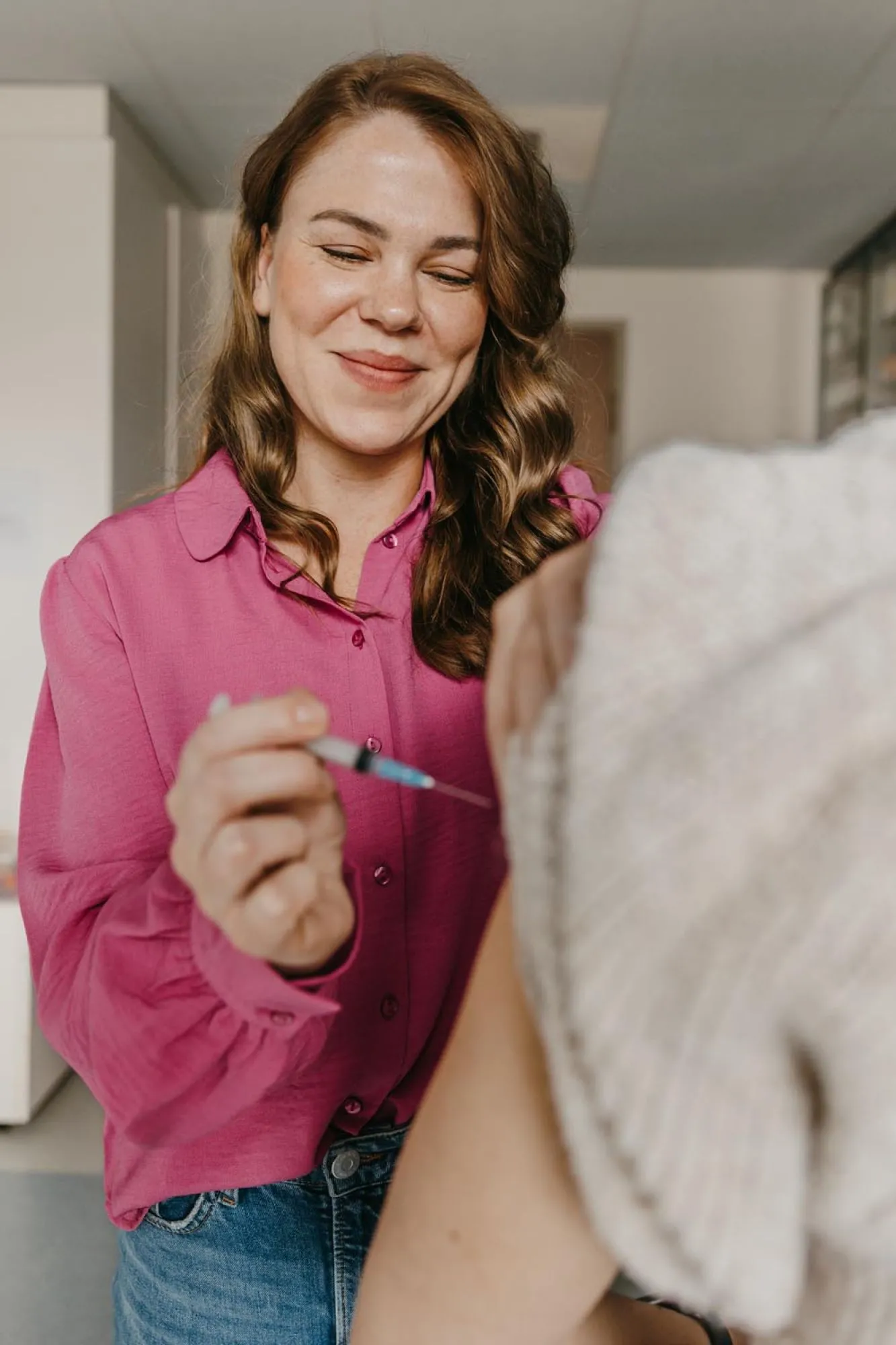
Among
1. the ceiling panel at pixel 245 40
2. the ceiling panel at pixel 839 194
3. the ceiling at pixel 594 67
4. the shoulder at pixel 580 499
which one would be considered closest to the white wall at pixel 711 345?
the ceiling panel at pixel 839 194

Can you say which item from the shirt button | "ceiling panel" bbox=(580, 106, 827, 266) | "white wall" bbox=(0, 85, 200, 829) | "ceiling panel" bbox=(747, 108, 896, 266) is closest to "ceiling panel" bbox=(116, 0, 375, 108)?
"white wall" bbox=(0, 85, 200, 829)

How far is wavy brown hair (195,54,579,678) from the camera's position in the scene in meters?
1.05

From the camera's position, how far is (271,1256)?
967mm

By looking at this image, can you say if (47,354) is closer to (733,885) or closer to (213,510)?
(213,510)

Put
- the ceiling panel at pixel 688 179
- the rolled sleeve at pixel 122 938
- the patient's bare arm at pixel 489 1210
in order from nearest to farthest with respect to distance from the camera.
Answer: the patient's bare arm at pixel 489 1210 < the rolled sleeve at pixel 122 938 < the ceiling panel at pixel 688 179

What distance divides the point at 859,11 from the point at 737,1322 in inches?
139

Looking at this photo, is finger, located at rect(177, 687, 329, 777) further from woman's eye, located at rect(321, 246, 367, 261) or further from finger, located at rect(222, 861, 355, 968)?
woman's eye, located at rect(321, 246, 367, 261)

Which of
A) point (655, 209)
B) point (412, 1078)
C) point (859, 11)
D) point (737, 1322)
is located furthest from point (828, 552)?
point (655, 209)

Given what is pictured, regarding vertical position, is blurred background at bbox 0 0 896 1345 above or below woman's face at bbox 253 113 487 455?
above

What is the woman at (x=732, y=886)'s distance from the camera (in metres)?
0.39

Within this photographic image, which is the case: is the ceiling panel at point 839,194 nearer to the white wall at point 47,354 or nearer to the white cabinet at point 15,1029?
the white wall at point 47,354

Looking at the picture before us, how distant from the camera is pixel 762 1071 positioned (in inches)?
16.1

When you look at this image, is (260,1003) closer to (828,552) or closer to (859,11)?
(828,552)

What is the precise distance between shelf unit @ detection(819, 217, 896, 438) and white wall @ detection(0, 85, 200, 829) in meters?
2.99
